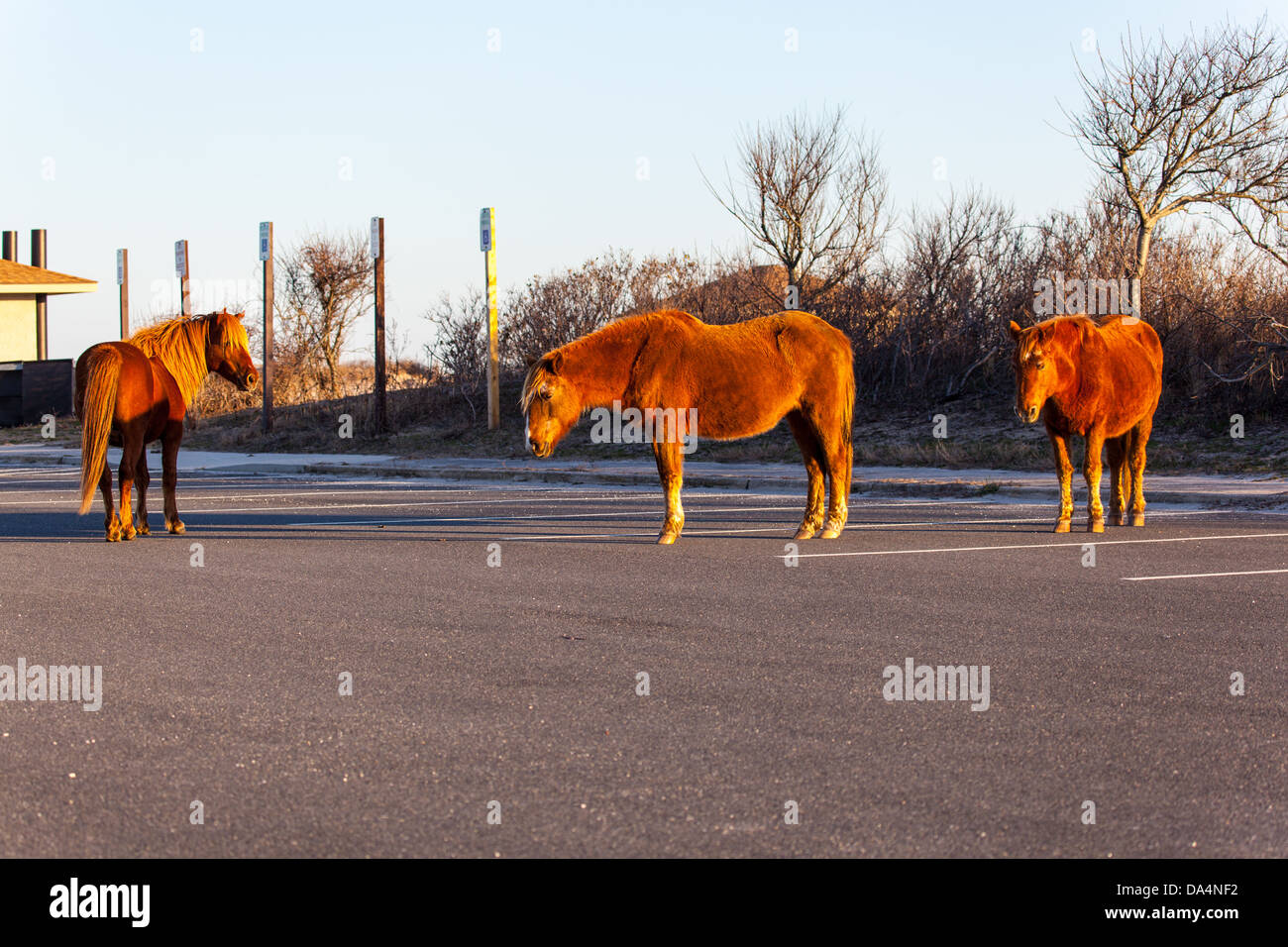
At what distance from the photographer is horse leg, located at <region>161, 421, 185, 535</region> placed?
13203 mm

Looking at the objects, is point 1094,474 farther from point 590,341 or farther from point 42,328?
point 42,328

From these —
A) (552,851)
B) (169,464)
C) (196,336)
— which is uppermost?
(196,336)

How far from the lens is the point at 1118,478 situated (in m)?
13.9

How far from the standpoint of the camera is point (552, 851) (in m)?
4.26

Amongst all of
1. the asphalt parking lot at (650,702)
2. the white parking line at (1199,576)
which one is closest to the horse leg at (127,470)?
the asphalt parking lot at (650,702)

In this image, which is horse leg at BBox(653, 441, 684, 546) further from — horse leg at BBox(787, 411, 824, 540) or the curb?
the curb

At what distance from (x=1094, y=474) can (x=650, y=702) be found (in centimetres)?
803

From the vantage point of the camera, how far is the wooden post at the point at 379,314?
31766mm

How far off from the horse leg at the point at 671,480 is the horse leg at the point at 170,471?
469cm

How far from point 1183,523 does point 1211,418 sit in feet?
32.3

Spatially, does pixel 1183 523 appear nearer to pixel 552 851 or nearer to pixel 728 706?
pixel 728 706

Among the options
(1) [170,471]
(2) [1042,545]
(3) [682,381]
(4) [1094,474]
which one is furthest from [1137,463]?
(1) [170,471]

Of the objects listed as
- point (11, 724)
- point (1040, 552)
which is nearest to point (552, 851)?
point (11, 724)

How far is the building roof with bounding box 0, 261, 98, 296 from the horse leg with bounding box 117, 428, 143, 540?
114ft
